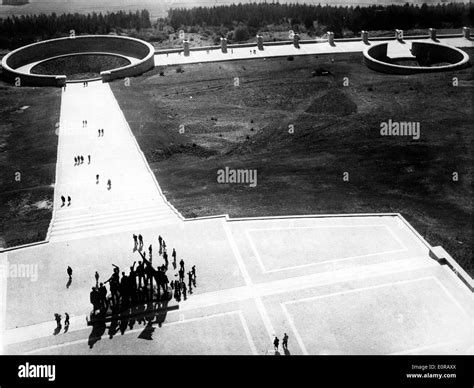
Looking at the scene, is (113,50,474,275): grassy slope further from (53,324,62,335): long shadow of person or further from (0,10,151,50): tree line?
(0,10,151,50): tree line

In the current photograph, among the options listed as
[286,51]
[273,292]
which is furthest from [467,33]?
[273,292]

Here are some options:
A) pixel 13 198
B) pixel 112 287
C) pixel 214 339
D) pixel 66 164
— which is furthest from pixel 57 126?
pixel 214 339

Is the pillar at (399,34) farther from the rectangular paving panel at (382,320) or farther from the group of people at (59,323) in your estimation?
the group of people at (59,323)

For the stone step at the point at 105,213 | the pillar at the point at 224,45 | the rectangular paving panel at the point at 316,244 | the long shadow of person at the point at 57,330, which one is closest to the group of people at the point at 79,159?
the stone step at the point at 105,213

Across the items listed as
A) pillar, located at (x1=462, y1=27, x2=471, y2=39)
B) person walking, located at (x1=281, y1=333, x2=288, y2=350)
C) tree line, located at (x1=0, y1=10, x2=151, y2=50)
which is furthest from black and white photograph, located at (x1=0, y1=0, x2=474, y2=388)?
tree line, located at (x1=0, y1=10, x2=151, y2=50)

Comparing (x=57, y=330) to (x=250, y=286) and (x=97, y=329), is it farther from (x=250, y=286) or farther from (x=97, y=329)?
(x=250, y=286)
